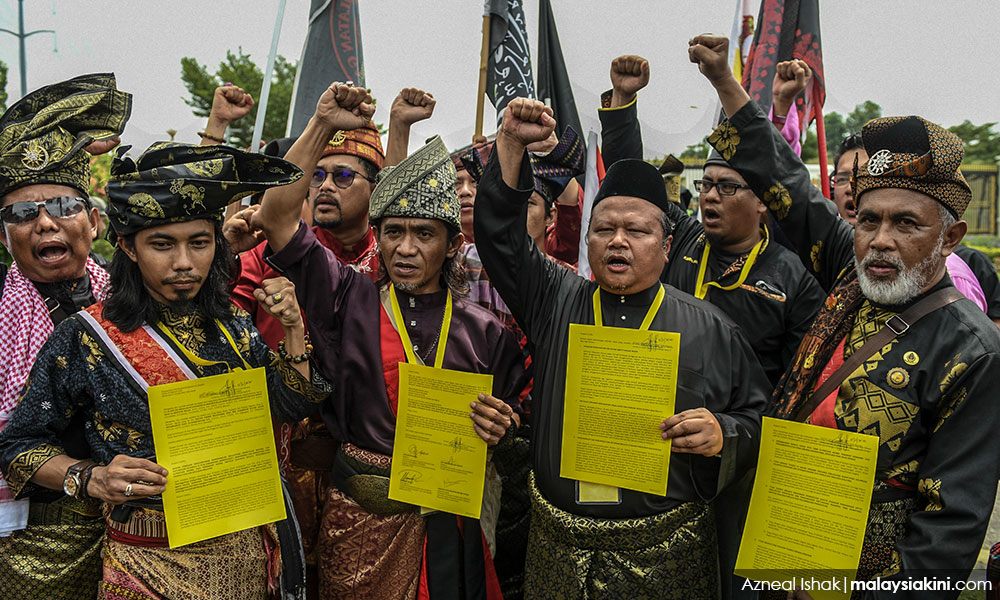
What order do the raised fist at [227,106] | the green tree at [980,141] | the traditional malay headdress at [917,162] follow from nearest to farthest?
1. the traditional malay headdress at [917,162]
2. the raised fist at [227,106]
3. the green tree at [980,141]

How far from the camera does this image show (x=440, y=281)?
3.32 m

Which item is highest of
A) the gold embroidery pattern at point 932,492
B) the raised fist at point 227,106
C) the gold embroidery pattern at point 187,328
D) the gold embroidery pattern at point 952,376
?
the raised fist at point 227,106

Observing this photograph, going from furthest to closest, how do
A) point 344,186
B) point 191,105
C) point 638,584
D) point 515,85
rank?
point 191,105
point 515,85
point 344,186
point 638,584

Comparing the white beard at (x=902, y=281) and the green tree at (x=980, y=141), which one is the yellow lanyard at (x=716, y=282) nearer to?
the white beard at (x=902, y=281)

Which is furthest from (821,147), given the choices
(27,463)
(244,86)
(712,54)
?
(244,86)

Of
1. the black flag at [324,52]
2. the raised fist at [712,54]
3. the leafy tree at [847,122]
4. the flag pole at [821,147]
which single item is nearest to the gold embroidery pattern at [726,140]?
the raised fist at [712,54]

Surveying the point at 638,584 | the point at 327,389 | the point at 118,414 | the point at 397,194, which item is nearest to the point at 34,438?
the point at 118,414

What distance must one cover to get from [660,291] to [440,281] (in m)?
1.02

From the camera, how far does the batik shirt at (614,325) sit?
8.95 feet

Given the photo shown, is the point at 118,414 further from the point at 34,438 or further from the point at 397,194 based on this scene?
the point at 397,194

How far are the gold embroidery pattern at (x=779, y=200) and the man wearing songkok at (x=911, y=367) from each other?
331mm

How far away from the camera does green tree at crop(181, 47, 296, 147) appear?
23.4m

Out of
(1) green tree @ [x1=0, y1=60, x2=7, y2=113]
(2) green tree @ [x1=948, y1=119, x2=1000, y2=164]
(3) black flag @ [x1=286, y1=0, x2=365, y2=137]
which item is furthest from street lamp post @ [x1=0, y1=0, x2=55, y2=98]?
(2) green tree @ [x1=948, y1=119, x2=1000, y2=164]

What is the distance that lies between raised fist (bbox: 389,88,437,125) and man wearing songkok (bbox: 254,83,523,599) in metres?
0.46
